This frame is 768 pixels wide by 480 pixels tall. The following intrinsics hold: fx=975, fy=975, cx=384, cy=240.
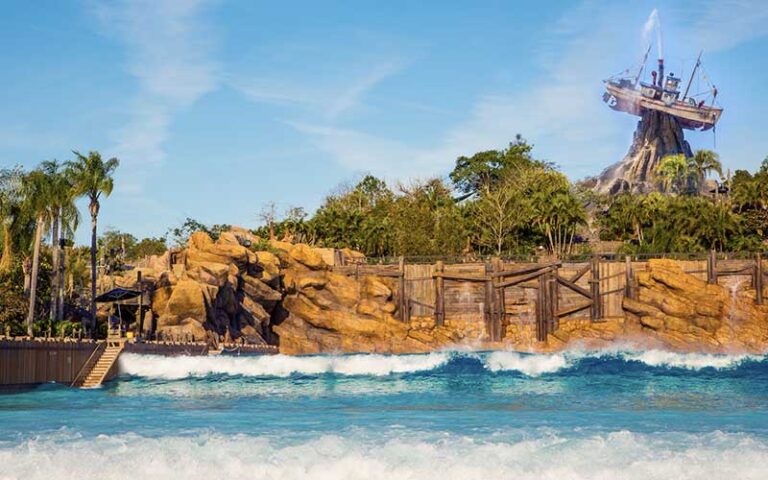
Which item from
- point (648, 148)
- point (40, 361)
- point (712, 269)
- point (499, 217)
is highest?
point (648, 148)

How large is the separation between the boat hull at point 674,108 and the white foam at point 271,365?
90.0m

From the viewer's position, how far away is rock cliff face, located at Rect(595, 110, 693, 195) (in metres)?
130

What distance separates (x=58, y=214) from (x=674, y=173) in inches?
2854

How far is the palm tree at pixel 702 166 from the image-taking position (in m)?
101

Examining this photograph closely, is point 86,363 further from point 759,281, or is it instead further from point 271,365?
point 759,281

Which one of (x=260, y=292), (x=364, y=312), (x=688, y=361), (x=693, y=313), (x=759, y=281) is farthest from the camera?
(x=364, y=312)

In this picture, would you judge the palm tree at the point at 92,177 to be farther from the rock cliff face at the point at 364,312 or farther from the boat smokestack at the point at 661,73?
the boat smokestack at the point at 661,73

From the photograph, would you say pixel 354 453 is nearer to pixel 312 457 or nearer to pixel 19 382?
pixel 312 457

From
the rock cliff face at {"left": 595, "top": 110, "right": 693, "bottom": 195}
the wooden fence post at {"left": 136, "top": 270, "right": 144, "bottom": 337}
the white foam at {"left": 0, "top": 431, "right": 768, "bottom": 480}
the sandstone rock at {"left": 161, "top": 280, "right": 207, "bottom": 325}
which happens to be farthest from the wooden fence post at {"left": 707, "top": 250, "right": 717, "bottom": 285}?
the rock cliff face at {"left": 595, "top": 110, "right": 693, "bottom": 195}

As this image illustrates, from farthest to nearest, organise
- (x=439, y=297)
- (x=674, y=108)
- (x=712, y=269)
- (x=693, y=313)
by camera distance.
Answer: (x=674, y=108) < (x=439, y=297) < (x=712, y=269) < (x=693, y=313)

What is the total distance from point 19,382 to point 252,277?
1217 inches

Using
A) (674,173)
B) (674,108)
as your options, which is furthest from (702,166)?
(674,108)

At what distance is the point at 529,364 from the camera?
4506cm

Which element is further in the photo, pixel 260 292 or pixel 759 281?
pixel 759 281
